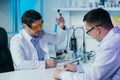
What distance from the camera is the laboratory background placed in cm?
343

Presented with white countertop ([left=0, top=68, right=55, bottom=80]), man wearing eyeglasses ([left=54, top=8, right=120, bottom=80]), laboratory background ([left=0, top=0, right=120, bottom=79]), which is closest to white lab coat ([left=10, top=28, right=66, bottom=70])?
white countertop ([left=0, top=68, right=55, bottom=80])

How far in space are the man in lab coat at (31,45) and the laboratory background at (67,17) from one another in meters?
0.47

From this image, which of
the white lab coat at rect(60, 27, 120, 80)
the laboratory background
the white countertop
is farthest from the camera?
the laboratory background

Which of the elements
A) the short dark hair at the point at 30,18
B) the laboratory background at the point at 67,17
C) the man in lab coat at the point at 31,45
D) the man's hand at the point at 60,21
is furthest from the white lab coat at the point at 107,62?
the laboratory background at the point at 67,17

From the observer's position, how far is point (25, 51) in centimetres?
260

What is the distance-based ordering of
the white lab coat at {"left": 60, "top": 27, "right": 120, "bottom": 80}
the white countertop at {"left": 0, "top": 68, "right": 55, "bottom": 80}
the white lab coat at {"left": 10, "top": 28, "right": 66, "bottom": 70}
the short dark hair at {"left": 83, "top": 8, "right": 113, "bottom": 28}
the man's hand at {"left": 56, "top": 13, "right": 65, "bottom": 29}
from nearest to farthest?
the white lab coat at {"left": 60, "top": 27, "right": 120, "bottom": 80}
the short dark hair at {"left": 83, "top": 8, "right": 113, "bottom": 28}
the white countertop at {"left": 0, "top": 68, "right": 55, "bottom": 80}
the white lab coat at {"left": 10, "top": 28, "right": 66, "bottom": 70}
the man's hand at {"left": 56, "top": 13, "right": 65, "bottom": 29}

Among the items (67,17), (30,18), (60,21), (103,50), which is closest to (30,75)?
(30,18)

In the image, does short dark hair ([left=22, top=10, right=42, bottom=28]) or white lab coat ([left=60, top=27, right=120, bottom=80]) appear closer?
white lab coat ([left=60, top=27, right=120, bottom=80])

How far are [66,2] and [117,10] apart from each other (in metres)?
0.78

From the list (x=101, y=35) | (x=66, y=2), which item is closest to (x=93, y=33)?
(x=101, y=35)

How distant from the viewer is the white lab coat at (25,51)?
7.89 feet

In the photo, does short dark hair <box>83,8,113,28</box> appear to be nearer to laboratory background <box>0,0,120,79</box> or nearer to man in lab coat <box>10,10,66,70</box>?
man in lab coat <box>10,10,66,70</box>

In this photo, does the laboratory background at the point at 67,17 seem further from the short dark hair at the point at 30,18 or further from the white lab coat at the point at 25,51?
the short dark hair at the point at 30,18

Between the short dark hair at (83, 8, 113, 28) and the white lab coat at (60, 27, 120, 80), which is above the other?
the short dark hair at (83, 8, 113, 28)
